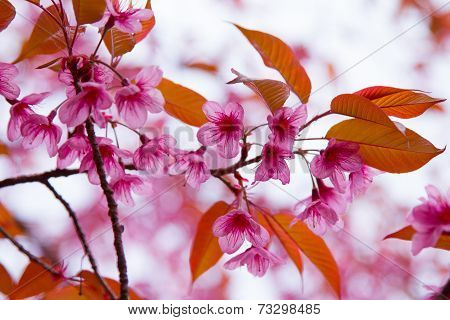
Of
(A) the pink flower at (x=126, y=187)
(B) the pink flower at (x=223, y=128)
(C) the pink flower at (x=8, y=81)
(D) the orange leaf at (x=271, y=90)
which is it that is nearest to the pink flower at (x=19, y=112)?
(C) the pink flower at (x=8, y=81)

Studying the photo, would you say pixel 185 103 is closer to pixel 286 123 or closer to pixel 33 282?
pixel 286 123

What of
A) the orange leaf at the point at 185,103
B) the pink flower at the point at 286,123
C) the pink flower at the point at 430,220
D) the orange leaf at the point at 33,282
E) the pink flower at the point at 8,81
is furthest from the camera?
the orange leaf at the point at 33,282

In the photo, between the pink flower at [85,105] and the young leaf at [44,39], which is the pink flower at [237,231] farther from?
the young leaf at [44,39]

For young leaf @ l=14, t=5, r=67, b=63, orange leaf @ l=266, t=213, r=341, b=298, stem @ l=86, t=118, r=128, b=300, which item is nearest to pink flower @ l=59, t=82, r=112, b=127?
stem @ l=86, t=118, r=128, b=300

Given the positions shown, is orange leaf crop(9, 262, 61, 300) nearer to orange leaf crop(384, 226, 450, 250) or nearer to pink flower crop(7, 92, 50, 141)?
pink flower crop(7, 92, 50, 141)

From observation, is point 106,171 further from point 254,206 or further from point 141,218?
point 141,218

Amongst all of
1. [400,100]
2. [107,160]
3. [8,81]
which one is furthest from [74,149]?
[400,100]
